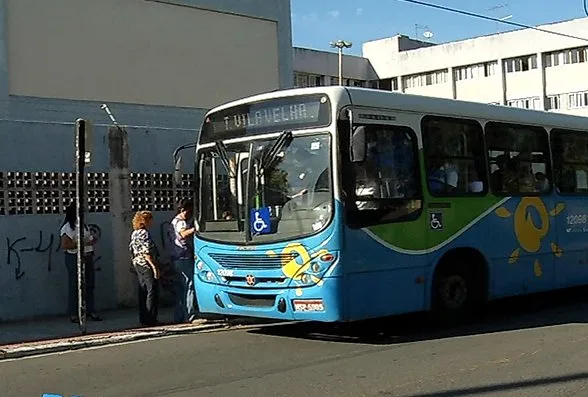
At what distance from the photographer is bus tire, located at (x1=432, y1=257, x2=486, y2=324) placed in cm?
1155

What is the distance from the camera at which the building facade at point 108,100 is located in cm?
1378

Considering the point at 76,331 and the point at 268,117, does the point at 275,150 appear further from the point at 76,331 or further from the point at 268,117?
the point at 76,331

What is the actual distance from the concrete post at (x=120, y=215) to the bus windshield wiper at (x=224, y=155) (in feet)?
12.6

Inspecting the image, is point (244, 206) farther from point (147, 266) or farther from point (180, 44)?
point (180, 44)

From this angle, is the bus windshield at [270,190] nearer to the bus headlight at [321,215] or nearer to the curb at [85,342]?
the bus headlight at [321,215]

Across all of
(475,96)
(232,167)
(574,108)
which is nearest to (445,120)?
(232,167)

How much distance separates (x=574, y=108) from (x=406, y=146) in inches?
1771

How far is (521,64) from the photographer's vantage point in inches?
2186

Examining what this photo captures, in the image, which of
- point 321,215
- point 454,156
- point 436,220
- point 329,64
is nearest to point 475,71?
point 329,64

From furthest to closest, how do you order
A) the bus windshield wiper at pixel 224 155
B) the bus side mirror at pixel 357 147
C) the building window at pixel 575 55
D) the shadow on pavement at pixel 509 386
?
the building window at pixel 575 55 → the bus windshield wiper at pixel 224 155 → the bus side mirror at pixel 357 147 → the shadow on pavement at pixel 509 386

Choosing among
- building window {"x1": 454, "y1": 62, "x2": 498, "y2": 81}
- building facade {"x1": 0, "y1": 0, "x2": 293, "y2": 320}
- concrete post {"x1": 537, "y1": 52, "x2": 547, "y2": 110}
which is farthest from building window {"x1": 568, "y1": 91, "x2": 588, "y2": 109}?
building facade {"x1": 0, "y1": 0, "x2": 293, "y2": 320}

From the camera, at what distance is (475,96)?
58.2m

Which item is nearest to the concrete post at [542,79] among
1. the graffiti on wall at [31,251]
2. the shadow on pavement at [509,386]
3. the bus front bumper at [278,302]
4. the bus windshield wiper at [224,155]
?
the graffiti on wall at [31,251]

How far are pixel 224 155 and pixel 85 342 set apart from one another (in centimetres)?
297
